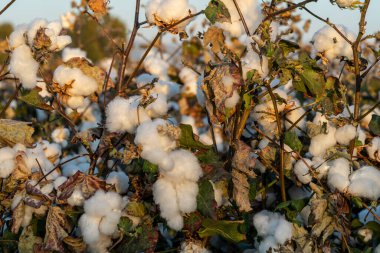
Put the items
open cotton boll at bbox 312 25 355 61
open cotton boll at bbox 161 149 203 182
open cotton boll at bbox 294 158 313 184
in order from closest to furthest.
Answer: open cotton boll at bbox 161 149 203 182, open cotton boll at bbox 294 158 313 184, open cotton boll at bbox 312 25 355 61

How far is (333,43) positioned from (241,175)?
38 cm

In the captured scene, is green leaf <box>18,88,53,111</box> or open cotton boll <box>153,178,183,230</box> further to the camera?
green leaf <box>18,88,53,111</box>

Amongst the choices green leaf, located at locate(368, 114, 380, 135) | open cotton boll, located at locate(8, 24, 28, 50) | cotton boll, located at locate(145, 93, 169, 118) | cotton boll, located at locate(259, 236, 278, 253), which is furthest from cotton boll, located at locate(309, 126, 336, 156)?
open cotton boll, located at locate(8, 24, 28, 50)

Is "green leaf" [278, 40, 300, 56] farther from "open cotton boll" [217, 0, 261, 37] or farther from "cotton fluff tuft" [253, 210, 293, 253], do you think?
"cotton fluff tuft" [253, 210, 293, 253]

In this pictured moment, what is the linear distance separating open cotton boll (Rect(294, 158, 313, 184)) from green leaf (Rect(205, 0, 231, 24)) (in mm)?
332

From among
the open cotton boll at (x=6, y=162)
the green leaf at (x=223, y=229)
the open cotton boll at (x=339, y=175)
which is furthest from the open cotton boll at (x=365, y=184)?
the open cotton boll at (x=6, y=162)

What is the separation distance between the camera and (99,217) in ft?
4.40

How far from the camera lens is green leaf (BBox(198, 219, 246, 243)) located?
4.41 ft

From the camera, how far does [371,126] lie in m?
1.55

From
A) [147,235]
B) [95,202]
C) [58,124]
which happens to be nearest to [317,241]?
[147,235]

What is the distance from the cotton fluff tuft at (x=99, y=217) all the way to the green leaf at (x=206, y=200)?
16 cm

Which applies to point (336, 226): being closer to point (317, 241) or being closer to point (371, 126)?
point (317, 241)

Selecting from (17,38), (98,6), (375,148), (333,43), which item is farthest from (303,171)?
(17,38)

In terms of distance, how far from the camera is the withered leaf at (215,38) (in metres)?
1.42
